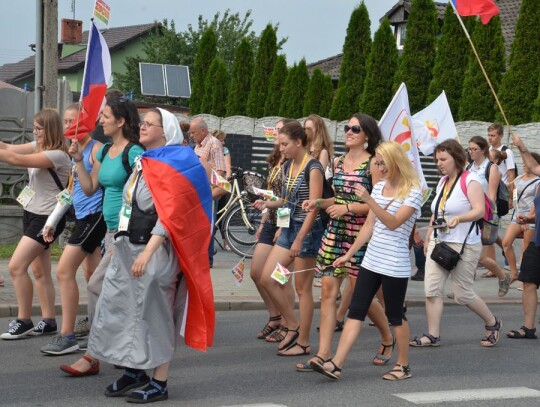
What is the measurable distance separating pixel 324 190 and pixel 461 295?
166 cm

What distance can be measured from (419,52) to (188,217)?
23303 mm

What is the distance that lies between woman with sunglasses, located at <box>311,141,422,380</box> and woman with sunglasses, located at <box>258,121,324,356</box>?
93 cm

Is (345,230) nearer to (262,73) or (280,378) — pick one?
(280,378)

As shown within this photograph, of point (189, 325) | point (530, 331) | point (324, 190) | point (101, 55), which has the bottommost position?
point (530, 331)

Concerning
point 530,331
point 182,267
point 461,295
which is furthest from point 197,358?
point 530,331

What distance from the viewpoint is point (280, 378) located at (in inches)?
284

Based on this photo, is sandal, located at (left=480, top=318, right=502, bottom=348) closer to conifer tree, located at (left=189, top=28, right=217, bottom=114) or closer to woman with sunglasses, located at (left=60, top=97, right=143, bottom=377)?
woman with sunglasses, located at (left=60, top=97, right=143, bottom=377)

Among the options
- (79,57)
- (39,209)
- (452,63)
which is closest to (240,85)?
(452,63)

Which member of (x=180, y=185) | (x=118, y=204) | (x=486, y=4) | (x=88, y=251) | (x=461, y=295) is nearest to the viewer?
(x=180, y=185)

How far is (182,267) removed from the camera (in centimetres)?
632

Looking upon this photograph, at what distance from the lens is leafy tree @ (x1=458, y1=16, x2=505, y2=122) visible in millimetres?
25547

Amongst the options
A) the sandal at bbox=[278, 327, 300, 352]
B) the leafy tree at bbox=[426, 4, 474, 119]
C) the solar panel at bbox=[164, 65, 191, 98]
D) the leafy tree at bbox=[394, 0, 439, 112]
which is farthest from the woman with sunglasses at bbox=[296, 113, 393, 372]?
the solar panel at bbox=[164, 65, 191, 98]

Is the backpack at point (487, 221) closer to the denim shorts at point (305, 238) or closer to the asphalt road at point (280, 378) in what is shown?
the asphalt road at point (280, 378)

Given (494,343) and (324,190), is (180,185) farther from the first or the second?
(494,343)
